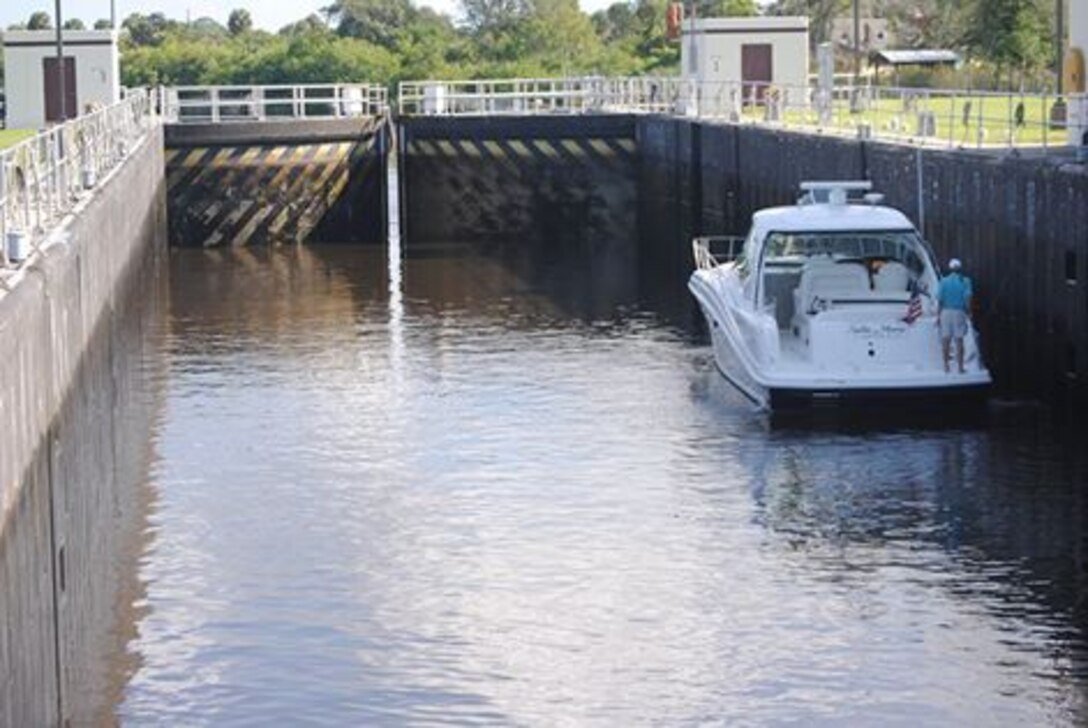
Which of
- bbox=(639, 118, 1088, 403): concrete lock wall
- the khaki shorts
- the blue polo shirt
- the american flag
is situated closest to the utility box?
bbox=(639, 118, 1088, 403): concrete lock wall

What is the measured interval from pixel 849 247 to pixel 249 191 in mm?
28969

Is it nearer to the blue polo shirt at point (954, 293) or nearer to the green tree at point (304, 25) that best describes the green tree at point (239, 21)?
the green tree at point (304, 25)

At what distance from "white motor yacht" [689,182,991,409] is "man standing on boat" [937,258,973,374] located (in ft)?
0.39

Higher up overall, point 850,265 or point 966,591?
point 850,265

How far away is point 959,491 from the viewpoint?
988 inches

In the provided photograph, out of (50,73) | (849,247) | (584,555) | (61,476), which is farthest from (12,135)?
(584,555)

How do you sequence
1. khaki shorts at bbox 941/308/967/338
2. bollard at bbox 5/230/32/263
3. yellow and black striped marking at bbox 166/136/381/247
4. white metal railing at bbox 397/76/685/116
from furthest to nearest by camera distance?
white metal railing at bbox 397/76/685/116
yellow and black striped marking at bbox 166/136/381/247
khaki shorts at bbox 941/308/967/338
bollard at bbox 5/230/32/263

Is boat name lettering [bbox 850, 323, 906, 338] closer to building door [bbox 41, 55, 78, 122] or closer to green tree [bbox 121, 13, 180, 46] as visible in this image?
building door [bbox 41, 55, 78, 122]

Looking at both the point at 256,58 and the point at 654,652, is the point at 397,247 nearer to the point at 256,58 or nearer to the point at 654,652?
the point at 654,652

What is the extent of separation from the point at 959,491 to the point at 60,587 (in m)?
9.19

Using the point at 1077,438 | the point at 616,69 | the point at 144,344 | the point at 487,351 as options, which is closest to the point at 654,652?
the point at 1077,438

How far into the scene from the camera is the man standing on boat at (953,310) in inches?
1106

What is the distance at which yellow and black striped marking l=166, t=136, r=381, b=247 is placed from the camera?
58062 millimetres

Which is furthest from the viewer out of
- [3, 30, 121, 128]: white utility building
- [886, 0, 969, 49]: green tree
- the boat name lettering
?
[886, 0, 969, 49]: green tree
